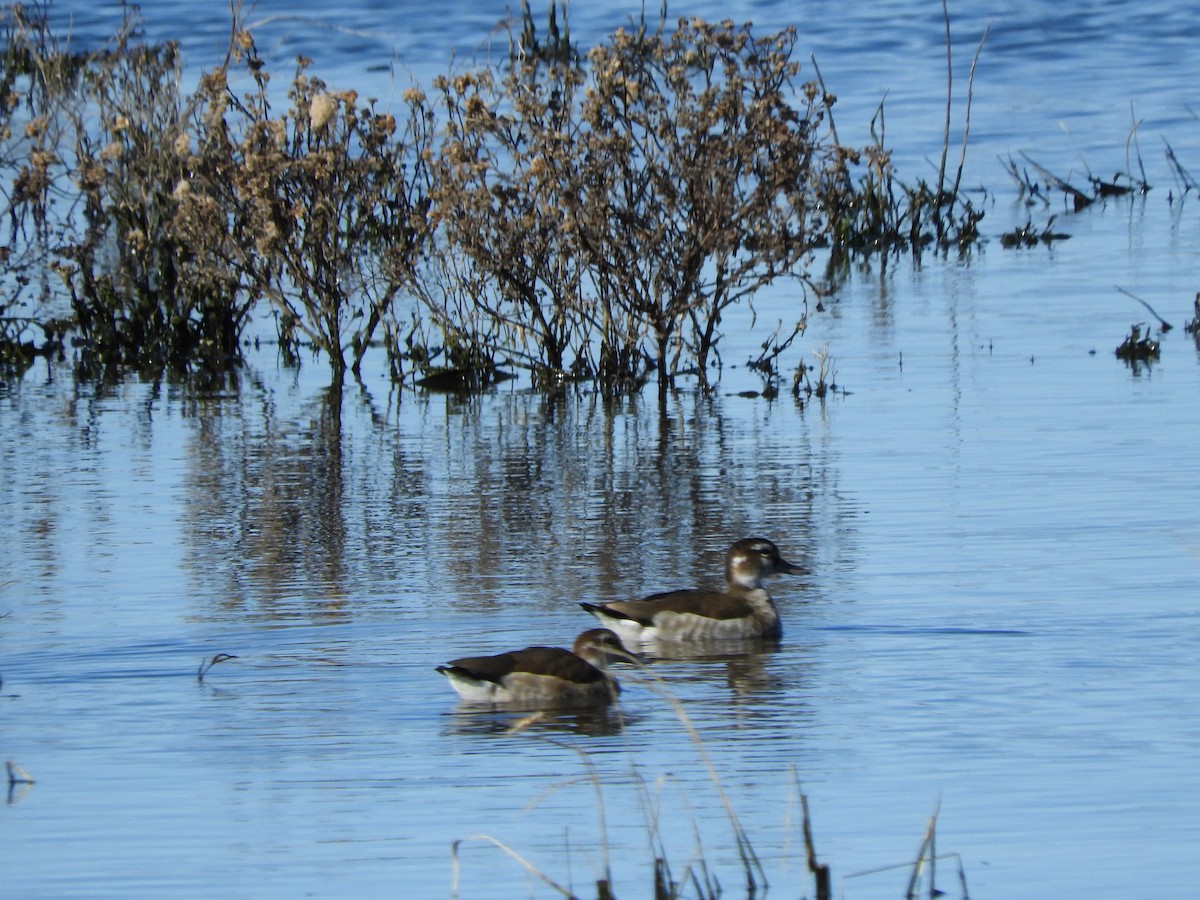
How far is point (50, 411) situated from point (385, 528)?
146 inches

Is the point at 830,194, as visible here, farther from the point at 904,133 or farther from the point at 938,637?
the point at 904,133

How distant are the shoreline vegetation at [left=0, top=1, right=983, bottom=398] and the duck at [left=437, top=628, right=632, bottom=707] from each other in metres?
5.15

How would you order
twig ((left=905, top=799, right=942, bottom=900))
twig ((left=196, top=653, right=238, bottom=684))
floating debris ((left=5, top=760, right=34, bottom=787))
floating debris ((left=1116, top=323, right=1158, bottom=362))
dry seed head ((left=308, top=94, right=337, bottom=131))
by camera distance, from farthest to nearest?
floating debris ((left=1116, top=323, right=1158, bottom=362)) < dry seed head ((left=308, top=94, right=337, bottom=131)) < twig ((left=196, top=653, right=238, bottom=684)) < floating debris ((left=5, top=760, right=34, bottom=787)) < twig ((left=905, top=799, right=942, bottom=900))

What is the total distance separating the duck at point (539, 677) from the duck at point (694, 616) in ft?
1.74

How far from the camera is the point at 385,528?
32.3 feet

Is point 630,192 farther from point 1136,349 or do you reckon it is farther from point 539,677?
point 539,677

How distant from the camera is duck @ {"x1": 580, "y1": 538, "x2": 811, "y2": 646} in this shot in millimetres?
8047

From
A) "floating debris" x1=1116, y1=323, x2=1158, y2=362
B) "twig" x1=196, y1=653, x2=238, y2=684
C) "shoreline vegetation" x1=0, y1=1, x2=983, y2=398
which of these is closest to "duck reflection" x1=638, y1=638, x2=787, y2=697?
"twig" x1=196, y1=653, x2=238, y2=684

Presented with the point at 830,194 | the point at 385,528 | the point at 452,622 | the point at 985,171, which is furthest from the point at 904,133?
the point at 452,622

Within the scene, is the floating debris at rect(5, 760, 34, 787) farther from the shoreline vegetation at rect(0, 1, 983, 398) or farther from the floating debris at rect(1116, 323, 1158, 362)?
the floating debris at rect(1116, 323, 1158, 362)

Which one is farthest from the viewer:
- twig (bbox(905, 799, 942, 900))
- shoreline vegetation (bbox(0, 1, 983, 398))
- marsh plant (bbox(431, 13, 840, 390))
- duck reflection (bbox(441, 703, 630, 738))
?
shoreline vegetation (bbox(0, 1, 983, 398))

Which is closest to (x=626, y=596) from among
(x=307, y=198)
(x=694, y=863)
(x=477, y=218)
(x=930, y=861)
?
Answer: (x=694, y=863)

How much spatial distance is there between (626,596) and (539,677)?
151cm

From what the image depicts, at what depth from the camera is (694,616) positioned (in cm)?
816
